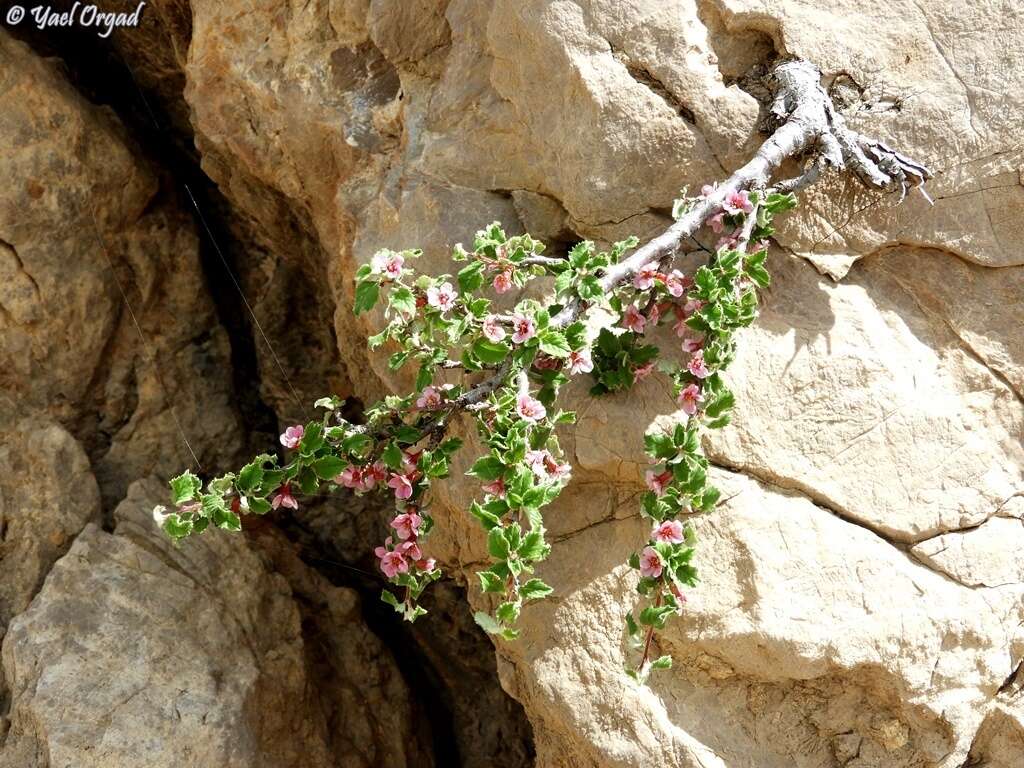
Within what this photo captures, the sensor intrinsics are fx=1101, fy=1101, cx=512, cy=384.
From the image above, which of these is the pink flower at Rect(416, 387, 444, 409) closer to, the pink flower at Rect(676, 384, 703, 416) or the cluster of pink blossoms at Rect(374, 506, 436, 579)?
the cluster of pink blossoms at Rect(374, 506, 436, 579)

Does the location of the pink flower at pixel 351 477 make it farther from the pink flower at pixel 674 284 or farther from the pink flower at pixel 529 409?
the pink flower at pixel 674 284

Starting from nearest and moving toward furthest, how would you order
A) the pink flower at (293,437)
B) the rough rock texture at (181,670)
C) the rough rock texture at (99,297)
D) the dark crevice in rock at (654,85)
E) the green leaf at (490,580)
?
the green leaf at (490,580)
the pink flower at (293,437)
the dark crevice in rock at (654,85)
the rough rock texture at (181,670)
the rough rock texture at (99,297)

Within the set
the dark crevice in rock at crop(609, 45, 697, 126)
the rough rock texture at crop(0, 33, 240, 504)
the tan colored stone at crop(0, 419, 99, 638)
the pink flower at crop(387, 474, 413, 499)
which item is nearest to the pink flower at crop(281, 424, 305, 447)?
the pink flower at crop(387, 474, 413, 499)

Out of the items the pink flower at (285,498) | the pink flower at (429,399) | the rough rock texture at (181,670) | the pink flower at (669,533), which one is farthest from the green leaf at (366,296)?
the rough rock texture at (181,670)

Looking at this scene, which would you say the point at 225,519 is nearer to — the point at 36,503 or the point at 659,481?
the point at 659,481

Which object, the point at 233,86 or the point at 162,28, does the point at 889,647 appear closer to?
the point at 233,86

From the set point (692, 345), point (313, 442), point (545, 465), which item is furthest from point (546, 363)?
point (313, 442)
